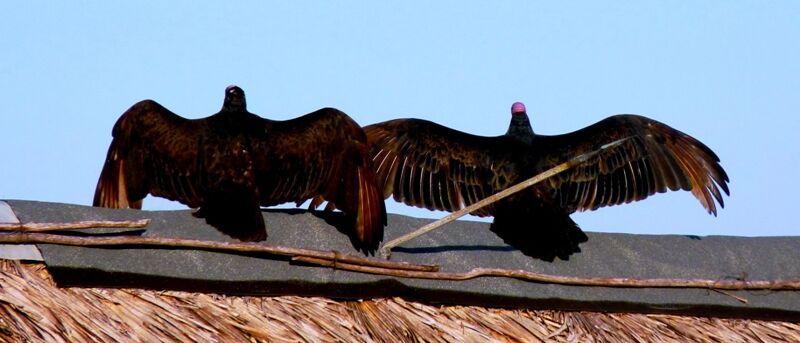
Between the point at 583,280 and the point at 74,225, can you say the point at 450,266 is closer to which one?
the point at 583,280

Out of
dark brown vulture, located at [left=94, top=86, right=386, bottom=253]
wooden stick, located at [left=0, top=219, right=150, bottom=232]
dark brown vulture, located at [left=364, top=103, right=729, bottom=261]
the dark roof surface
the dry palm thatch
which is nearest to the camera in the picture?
the dry palm thatch

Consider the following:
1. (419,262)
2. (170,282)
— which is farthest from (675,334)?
(170,282)

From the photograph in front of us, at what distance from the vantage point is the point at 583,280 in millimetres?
6449

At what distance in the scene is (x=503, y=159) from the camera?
7598mm

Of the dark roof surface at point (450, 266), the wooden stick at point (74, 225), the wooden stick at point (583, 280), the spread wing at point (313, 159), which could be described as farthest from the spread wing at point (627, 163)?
the wooden stick at point (74, 225)

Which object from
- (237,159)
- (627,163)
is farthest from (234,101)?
(627,163)

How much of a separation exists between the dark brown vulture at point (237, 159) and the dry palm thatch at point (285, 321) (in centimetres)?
60

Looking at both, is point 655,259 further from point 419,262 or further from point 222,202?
point 222,202

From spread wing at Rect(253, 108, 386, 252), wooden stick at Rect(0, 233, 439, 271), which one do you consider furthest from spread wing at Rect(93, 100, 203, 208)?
wooden stick at Rect(0, 233, 439, 271)

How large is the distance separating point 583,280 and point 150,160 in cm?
184

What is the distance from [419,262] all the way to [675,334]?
1.19 metres

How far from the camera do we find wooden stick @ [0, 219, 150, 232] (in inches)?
209

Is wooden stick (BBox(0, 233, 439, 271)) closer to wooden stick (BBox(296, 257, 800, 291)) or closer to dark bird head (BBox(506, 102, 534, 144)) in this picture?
wooden stick (BBox(296, 257, 800, 291))

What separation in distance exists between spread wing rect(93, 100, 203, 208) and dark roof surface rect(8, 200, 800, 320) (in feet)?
1.52
